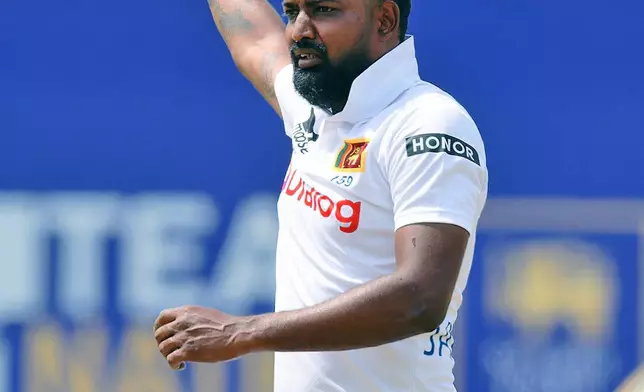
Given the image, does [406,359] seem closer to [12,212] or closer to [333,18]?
[333,18]

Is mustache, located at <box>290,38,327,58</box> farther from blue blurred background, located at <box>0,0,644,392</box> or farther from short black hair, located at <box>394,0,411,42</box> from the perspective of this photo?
blue blurred background, located at <box>0,0,644,392</box>

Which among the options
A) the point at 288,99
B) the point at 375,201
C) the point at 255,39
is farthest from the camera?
the point at 255,39

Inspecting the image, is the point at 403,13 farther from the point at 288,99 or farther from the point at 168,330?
the point at 168,330

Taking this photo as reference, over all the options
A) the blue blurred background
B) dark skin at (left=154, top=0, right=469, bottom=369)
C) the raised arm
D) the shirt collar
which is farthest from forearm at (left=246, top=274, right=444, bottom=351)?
the blue blurred background

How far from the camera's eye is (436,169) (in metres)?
1.92

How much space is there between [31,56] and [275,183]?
2.84ft

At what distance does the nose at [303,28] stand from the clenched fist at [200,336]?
548mm

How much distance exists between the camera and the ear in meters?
2.18

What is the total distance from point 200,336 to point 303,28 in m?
0.61

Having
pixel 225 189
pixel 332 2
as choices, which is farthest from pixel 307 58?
pixel 225 189

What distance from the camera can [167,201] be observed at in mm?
3643

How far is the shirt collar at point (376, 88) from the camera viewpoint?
6.92ft

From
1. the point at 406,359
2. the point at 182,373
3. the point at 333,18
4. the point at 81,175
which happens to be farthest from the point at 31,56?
the point at 406,359

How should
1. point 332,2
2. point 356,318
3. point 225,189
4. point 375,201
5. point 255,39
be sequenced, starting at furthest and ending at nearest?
point 225,189 → point 255,39 → point 332,2 → point 375,201 → point 356,318
